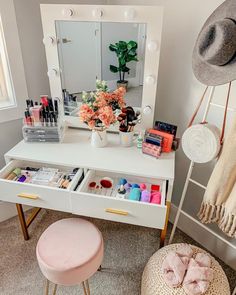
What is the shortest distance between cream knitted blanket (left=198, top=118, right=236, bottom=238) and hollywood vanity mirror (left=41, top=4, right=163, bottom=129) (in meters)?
0.53

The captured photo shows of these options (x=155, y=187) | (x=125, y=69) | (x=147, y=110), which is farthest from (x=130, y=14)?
(x=155, y=187)

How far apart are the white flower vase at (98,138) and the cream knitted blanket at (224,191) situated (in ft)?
2.02

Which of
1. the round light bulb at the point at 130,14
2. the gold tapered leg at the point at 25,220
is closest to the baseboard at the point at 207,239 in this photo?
the gold tapered leg at the point at 25,220

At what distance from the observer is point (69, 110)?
1.55m

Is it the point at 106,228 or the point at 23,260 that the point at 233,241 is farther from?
the point at 23,260

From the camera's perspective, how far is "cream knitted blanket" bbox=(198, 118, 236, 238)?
101 centimetres

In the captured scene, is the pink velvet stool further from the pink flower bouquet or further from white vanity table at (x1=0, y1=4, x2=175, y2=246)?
the pink flower bouquet

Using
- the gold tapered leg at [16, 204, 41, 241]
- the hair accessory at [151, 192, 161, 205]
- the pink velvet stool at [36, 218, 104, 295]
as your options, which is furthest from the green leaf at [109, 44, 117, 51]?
the gold tapered leg at [16, 204, 41, 241]

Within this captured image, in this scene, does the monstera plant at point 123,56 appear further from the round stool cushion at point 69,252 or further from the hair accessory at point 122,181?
the round stool cushion at point 69,252

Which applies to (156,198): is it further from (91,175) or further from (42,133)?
(42,133)

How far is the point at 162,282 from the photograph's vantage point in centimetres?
107

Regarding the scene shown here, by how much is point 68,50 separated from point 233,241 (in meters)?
1.51

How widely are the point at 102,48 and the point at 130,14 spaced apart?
245mm

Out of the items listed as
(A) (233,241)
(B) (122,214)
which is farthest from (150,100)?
(A) (233,241)
